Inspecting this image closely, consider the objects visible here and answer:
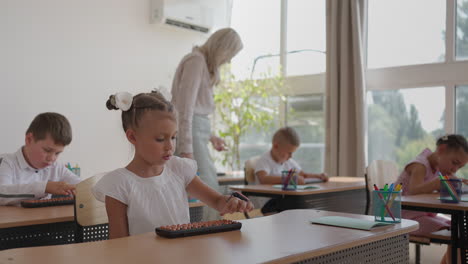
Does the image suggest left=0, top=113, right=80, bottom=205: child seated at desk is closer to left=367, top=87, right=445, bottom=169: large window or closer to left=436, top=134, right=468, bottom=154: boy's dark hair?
left=436, top=134, right=468, bottom=154: boy's dark hair

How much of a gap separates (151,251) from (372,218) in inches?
37.6

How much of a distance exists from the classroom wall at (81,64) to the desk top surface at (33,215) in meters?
2.64

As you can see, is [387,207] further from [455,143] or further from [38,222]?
[455,143]

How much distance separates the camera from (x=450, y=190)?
273cm

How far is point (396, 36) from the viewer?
223 inches

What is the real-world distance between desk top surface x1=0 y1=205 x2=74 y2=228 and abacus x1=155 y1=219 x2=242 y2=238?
803 millimetres

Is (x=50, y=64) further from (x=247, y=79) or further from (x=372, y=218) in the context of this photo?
(x=372, y=218)

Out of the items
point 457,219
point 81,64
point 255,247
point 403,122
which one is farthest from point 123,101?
point 403,122

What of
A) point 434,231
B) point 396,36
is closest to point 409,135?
point 396,36

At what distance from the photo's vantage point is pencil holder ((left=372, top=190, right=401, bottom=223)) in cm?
186

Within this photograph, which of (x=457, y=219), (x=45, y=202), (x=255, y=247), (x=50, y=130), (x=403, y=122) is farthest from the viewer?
(x=403, y=122)

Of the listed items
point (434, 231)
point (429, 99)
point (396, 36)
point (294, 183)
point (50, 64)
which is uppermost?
point (396, 36)

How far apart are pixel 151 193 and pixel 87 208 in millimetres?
436

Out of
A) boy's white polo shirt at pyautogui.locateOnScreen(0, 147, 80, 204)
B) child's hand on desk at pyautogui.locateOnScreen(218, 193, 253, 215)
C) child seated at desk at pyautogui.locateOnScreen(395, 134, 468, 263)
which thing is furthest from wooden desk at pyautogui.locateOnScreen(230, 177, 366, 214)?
child's hand on desk at pyautogui.locateOnScreen(218, 193, 253, 215)
